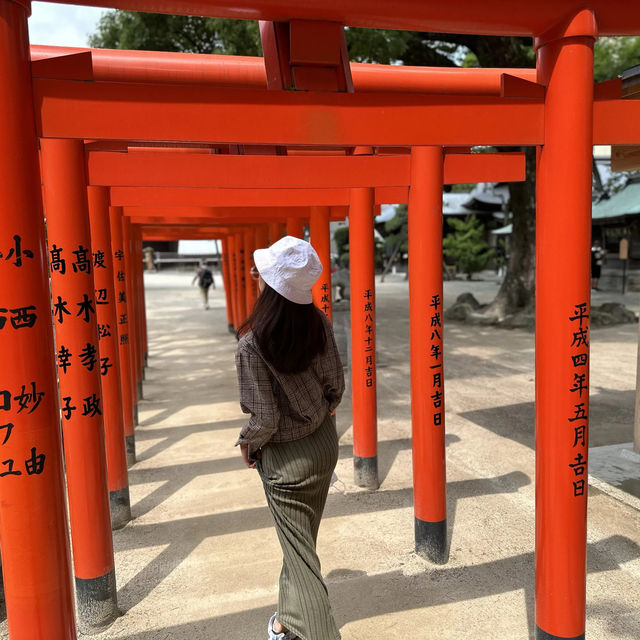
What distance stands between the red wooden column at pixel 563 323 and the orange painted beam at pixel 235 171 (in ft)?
3.74

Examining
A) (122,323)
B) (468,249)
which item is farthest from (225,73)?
(468,249)

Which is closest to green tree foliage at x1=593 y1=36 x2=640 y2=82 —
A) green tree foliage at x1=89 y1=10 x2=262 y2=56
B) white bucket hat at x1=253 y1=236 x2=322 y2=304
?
green tree foliage at x1=89 y1=10 x2=262 y2=56

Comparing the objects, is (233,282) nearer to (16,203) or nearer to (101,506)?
(101,506)

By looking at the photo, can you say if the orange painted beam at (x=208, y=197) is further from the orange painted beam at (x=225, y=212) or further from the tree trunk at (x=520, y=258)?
the tree trunk at (x=520, y=258)

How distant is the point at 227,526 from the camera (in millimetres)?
3850

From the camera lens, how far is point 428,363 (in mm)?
3307

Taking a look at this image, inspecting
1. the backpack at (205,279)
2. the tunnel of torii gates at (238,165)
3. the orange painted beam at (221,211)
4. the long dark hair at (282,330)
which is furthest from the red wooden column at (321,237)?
the backpack at (205,279)

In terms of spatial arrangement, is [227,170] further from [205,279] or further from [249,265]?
[205,279]

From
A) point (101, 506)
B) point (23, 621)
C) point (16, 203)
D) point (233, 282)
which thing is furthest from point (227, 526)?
point (233, 282)

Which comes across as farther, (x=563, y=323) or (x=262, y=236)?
(x=262, y=236)

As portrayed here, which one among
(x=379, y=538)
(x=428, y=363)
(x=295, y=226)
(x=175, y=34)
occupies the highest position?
(x=175, y=34)

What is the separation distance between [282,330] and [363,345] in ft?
7.92

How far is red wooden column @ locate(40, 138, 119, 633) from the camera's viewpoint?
2.75m

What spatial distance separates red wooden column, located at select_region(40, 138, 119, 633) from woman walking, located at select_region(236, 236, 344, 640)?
984 mm
